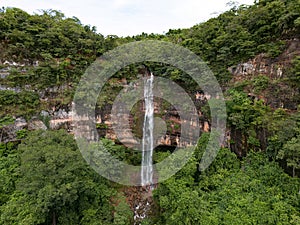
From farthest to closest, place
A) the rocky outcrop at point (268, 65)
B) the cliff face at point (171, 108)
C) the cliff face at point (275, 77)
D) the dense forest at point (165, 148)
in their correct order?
the rocky outcrop at point (268, 65)
the cliff face at point (171, 108)
the cliff face at point (275, 77)
the dense forest at point (165, 148)

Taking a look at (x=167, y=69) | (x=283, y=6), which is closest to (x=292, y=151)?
(x=283, y=6)

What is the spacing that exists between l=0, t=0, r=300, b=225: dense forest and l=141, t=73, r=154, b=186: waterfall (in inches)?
34.7

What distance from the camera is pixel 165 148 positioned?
19516mm

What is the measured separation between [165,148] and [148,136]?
263 cm

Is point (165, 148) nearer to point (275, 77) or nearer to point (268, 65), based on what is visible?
point (275, 77)

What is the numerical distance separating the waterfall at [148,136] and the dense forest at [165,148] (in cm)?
88

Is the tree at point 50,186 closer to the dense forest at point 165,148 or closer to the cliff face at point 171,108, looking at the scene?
the dense forest at point 165,148

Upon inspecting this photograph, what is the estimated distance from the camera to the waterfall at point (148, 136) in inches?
667

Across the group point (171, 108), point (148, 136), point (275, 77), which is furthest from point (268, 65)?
point (148, 136)

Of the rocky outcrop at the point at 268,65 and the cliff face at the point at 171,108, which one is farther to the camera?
the rocky outcrop at the point at 268,65

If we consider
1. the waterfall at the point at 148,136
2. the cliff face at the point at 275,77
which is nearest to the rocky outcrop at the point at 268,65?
the cliff face at the point at 275,77

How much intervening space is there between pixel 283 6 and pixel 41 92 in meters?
21.0

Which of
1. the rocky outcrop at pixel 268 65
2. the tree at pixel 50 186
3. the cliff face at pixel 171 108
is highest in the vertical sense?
the rocky outcrop at pixel 268 65

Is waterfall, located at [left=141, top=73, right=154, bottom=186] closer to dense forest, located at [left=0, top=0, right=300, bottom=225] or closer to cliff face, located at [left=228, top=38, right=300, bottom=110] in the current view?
dense forest, located at [left=0, top=0, right=300, bottom=225]
